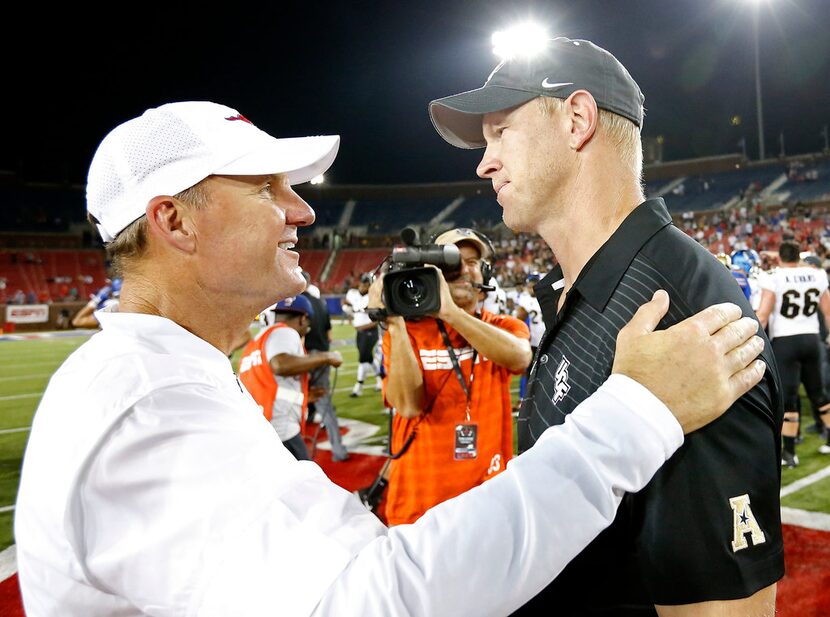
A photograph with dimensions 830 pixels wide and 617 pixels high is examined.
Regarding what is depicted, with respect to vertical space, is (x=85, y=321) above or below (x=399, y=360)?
below

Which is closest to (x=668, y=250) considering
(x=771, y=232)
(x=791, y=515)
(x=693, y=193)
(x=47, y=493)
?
(x=47, y=493)

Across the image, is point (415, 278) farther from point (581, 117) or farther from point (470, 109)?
point (581, 117)

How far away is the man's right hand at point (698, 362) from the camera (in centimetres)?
96

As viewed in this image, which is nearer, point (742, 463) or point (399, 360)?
point (742, 463)

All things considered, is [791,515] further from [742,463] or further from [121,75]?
[121,75]

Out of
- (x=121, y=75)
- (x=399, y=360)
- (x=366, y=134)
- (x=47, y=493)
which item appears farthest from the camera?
(x=366, y=134)

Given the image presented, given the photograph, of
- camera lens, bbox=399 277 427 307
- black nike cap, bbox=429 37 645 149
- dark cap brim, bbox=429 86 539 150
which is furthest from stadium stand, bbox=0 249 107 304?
black nike cap, bbox=429 37 645 149

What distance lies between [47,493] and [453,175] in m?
58.3

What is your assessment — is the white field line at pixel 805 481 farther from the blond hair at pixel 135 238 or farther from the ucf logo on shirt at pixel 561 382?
the blond hair at pixel 135 238

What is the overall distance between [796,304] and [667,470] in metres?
6.05

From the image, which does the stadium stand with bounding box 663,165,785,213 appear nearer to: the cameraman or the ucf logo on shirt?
the cameraman

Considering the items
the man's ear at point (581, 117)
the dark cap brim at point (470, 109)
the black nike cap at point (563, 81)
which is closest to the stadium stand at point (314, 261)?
the dark cap brim at point (470, 109)

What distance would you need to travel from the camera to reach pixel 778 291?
19.6 feet

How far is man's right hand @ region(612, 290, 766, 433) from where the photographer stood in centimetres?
96
